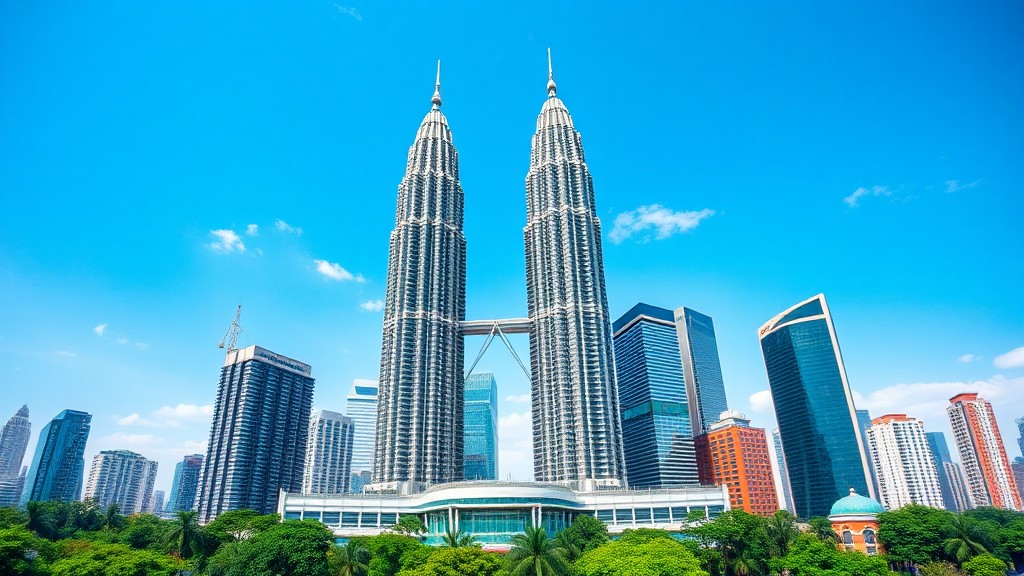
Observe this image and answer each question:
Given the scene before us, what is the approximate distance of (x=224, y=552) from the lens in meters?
78.2

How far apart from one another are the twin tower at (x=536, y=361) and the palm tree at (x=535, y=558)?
100.0 m

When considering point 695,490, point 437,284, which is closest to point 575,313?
point 437,284

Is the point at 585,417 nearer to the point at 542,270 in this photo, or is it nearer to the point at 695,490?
the point at 695,490

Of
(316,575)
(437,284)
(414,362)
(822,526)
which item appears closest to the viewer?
(316,575)

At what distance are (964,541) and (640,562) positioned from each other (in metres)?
65.4

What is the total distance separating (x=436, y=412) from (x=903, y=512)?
116481 millimetres

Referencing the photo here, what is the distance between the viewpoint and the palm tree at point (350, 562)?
228 ft

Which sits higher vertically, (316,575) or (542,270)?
(542,270)

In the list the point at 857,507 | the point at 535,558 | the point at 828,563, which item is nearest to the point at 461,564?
the point at 535,558

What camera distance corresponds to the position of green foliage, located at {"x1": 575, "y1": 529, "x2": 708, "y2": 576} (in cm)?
5888

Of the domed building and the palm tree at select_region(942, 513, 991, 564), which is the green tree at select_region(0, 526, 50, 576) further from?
the palm tree at select_region(942, 513, 991, 564)

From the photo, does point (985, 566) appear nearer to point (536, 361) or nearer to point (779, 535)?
point (779, 535)

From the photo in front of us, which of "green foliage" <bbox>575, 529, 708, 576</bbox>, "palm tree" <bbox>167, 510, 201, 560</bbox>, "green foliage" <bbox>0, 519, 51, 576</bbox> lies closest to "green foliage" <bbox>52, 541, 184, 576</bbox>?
"green foliage" <bbox>0, 519, 51, 576</bbox>

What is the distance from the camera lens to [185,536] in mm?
90375
